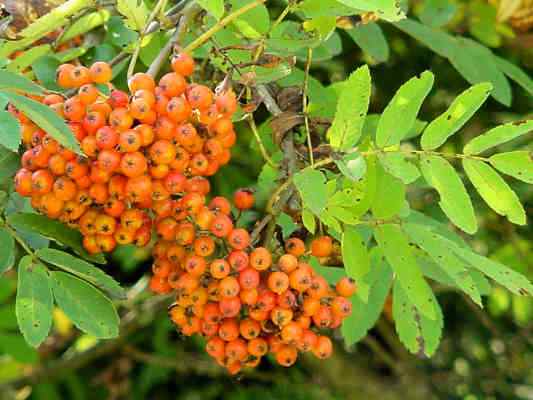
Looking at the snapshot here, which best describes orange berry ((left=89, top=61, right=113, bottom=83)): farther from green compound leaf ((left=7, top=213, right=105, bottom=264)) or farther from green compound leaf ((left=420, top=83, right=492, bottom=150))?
green compound leaf ((left=420, top=83, right=492, bottom=150))

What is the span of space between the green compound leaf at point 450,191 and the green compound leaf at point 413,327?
0.24 m

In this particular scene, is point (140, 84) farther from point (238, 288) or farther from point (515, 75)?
point (515, 75)

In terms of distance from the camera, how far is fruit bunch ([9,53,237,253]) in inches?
49.5

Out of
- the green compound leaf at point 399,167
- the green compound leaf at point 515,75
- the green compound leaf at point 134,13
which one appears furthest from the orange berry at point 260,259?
the green compound leaf at point 515,75

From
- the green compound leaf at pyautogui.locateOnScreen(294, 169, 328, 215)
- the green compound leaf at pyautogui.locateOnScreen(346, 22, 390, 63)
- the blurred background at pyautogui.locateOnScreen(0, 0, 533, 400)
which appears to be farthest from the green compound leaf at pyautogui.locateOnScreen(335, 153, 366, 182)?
the blurred background at pyautogui.locateOnScreen(0, 0, 533, 400)

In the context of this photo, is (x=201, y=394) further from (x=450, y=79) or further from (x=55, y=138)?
(x=55, y=138)

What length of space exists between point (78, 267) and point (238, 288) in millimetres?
280

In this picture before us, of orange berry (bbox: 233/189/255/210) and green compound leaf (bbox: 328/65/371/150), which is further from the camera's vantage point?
orange berry (bbox: 233/189/255/210)

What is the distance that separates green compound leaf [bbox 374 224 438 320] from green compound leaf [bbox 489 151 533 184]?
0.20 metres

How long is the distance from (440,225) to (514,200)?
0.92ft

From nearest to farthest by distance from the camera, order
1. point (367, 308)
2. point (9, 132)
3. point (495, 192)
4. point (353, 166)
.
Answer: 1. point (9, 132)
2. point (353, 166)
3. point (495, 192)
4. point (367, 308)

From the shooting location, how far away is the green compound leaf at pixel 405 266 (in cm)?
138

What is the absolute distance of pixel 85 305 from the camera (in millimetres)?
1398

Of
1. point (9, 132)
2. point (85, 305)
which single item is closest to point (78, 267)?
point (85, 305)
